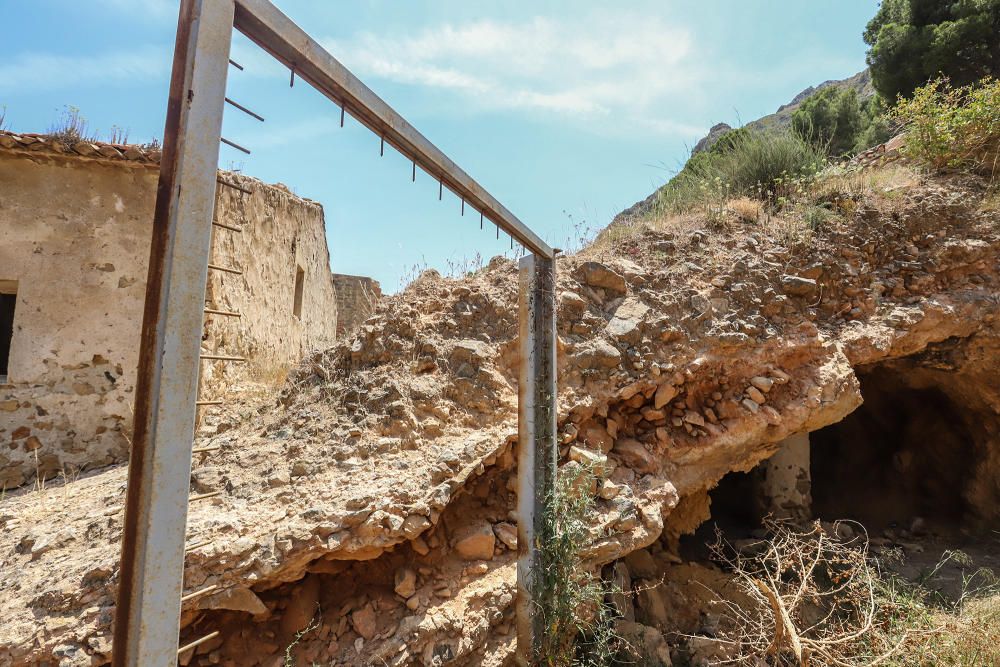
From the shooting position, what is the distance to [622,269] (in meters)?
5.73

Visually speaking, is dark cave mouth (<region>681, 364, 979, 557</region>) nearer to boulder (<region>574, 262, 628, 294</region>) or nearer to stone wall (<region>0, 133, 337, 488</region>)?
boulder (<region>574, 262, 628, 294</region>)

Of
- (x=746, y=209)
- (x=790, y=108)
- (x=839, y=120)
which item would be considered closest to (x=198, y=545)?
(x=746, y=209)

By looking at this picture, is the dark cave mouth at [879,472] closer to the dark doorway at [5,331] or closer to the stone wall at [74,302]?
the stone wall at [74,302]

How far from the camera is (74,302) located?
18.1ft

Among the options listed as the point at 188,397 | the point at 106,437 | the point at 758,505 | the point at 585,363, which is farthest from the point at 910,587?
the point at 106,437

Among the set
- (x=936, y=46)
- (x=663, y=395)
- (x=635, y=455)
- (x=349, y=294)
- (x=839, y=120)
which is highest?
(x=839, y=120)

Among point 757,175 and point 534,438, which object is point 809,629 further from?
point 757,175

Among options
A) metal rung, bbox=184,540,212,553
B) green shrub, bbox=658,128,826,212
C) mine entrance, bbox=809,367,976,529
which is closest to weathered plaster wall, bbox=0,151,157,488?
metal rung, bbox=184,540,212,553

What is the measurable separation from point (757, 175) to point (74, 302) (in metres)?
8.62

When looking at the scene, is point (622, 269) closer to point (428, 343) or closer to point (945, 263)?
point (428, 343)

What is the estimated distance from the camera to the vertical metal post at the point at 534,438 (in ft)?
11.7

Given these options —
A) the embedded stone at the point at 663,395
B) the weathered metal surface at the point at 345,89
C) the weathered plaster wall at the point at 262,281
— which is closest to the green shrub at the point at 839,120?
the embedded stone at the point at 663,395

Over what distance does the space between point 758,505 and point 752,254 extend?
3651 millimetres

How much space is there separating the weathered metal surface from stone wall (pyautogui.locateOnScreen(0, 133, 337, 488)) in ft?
11.9
